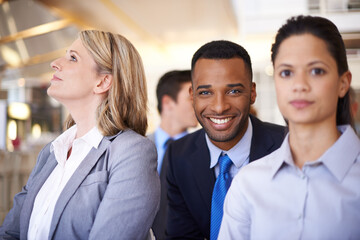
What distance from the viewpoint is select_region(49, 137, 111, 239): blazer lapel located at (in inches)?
63.3

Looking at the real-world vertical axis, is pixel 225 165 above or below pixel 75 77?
below

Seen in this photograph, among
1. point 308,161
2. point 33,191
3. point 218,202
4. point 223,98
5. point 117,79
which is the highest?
point 117,79

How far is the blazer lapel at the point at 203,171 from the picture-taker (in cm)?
201

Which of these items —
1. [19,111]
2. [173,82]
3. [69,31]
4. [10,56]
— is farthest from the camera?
[69,31]

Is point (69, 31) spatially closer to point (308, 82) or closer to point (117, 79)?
point (117, 79)

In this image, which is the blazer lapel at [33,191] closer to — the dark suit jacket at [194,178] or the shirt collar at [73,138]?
the shirt collar at [73,138]

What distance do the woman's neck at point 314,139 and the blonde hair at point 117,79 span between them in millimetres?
865

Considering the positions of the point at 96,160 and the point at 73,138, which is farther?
the point at 73,138

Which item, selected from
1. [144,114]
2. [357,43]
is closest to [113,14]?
[357,43]

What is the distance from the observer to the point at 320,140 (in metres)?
1.23

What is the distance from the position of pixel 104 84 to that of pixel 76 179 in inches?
17.9

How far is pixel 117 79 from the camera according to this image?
1.88 meters

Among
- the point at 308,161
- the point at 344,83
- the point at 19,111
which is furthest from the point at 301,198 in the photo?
the point at 19,111

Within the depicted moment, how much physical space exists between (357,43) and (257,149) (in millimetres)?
2938
